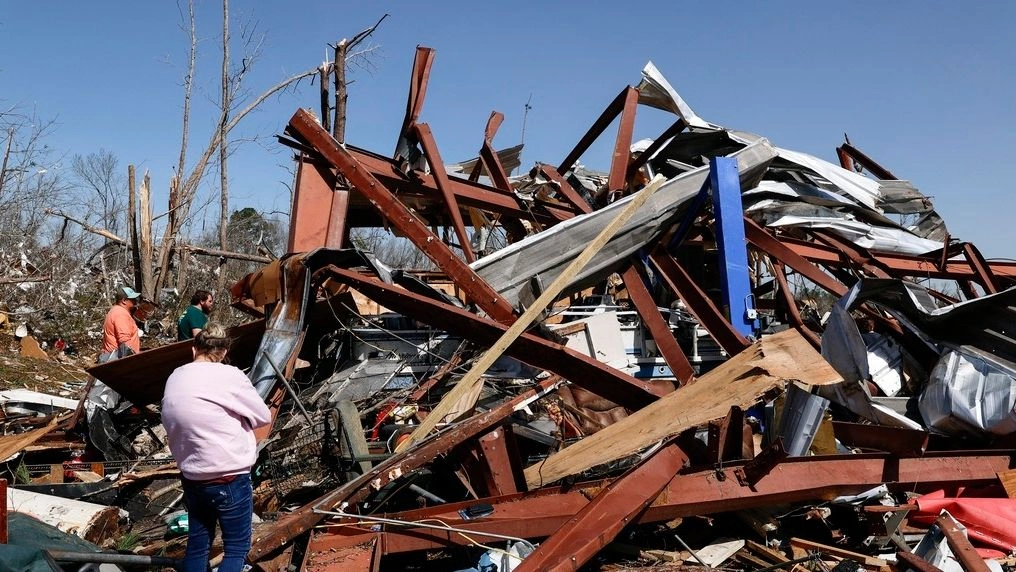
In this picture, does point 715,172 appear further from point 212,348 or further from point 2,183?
point 2,183

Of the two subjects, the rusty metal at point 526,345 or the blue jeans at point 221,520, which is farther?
the rusty metal at point 526,345

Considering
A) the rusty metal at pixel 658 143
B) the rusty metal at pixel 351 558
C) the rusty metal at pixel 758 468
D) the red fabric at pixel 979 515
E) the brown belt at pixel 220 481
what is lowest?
the red fabric at pixel 979 515

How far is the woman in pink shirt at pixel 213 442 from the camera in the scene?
11.5 feet

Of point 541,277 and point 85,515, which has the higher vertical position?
point 541,277

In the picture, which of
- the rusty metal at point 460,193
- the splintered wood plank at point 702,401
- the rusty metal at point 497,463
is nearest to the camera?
the splintered wood plank at point 702,401

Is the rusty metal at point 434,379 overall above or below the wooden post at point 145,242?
below

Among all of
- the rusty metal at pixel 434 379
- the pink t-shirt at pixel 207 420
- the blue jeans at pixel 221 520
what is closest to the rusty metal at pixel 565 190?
the rusty metal at pixel 434 379

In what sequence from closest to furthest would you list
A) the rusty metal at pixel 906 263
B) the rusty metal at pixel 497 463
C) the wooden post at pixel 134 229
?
the rusty metal at pixel 497 463 < the rusty metal at pixel 906 263 < the wooden post at pixel 134 229

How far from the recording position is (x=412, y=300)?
5293 mm

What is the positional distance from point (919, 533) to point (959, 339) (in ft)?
5.77

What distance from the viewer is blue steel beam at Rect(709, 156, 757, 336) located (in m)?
5.98

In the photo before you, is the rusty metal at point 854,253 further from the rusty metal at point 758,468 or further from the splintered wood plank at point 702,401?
the rusty metal at point 758,468

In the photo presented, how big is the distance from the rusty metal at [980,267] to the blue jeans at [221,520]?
270 inches

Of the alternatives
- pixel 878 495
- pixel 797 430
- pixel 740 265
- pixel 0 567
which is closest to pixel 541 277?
pixel 740 265
